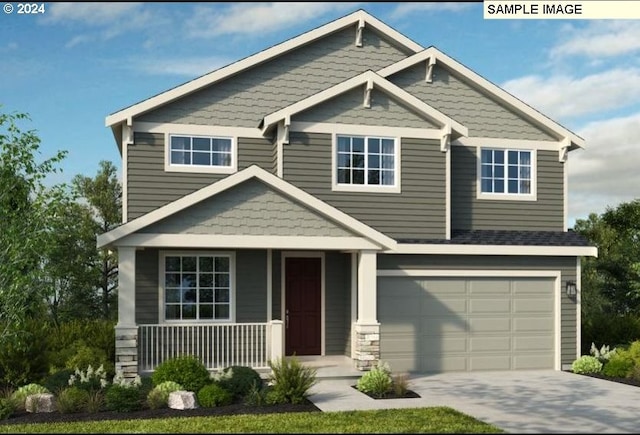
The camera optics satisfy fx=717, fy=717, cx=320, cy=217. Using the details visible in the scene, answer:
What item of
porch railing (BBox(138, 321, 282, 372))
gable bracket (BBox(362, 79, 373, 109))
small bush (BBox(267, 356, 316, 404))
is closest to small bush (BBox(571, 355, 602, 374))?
porch railing (BBox(138, 321, 282, 372))

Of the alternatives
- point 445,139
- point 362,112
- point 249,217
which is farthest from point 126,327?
point 445,139

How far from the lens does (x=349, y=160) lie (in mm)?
16453

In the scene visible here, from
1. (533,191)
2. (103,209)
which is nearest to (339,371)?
(533,191)

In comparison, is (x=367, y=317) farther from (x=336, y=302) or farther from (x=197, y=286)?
(x=197, y=286)

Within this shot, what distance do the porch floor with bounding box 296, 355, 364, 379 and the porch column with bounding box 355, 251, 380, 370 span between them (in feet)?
0.81

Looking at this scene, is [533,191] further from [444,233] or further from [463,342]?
[463,342]

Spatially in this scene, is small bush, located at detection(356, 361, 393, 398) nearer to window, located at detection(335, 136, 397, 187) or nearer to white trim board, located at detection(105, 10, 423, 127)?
window, located at detection(335, 136, 397, 187)

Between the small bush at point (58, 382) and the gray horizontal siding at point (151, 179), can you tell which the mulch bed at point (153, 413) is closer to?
the small bush at point (58, 382)

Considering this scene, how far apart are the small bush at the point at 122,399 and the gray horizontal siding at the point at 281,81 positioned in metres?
6.82

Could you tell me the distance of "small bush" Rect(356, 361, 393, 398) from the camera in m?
12.8

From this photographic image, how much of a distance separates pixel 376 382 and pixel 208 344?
363 cm

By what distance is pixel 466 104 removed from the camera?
59.5 ft

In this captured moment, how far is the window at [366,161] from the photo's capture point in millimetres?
16391

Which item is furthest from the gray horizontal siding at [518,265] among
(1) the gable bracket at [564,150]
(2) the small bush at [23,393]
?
(2) the small bush at [23,393]
